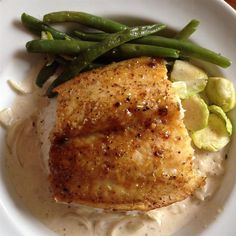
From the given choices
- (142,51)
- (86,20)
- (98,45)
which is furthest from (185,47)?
(86,20)

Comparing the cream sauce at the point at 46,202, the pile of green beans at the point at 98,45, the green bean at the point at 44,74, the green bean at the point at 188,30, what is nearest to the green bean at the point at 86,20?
the pile of green beans at the point at 98,45

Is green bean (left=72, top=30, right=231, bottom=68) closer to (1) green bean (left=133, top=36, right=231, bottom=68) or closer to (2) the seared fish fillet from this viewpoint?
(1) green bean (left=133, top=36, right=231, bottom=68)

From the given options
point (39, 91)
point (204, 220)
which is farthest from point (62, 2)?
point (204, 220)

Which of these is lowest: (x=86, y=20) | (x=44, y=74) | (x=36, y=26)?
(x=44, y=74)

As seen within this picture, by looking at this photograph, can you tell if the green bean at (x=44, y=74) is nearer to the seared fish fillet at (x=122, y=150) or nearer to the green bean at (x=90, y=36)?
the green bean at (x=90, y=36)

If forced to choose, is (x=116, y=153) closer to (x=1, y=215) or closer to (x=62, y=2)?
(x=1, y=215)

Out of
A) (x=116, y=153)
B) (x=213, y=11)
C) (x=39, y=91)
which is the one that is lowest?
(x=39, y=91)

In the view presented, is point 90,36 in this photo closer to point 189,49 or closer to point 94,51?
point 94,51
